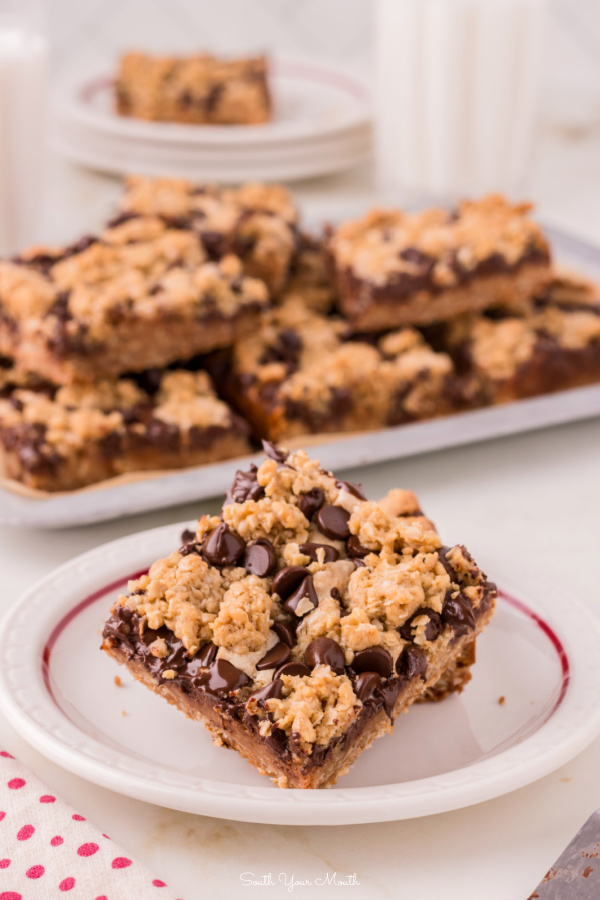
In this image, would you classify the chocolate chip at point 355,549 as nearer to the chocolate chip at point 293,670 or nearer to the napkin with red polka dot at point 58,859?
the chocolate chip at point 293,670

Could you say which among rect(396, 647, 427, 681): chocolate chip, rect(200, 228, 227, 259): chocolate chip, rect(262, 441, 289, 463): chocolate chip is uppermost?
rect(262, 441, 289, 463): chocolate chip

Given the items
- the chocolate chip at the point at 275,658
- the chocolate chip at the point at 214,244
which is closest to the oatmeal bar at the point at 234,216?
the chocolate chip at the point at 214,244

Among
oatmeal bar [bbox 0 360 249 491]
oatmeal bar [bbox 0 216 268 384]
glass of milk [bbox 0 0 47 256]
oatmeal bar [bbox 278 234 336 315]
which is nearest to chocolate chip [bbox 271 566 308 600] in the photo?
oatmeal bar [bbox 0 360 249 491]

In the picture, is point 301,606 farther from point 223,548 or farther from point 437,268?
point 437,268

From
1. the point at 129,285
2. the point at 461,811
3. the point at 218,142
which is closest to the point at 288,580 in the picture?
the point at 461,811

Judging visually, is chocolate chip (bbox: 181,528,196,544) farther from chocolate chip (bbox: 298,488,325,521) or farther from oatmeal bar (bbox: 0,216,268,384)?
oatmeal bar (bbox: 0,216,268,384)

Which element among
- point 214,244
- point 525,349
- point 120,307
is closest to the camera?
point 120,307

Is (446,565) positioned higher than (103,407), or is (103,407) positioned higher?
(446,565)
